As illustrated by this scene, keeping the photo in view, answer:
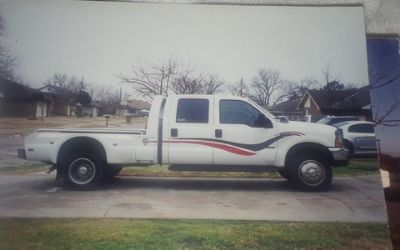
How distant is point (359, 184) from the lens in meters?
2.15

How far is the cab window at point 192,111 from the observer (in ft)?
7.10

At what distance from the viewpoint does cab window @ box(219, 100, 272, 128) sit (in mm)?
2199

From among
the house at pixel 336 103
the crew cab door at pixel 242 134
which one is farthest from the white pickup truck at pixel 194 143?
the house at pixel 336 103

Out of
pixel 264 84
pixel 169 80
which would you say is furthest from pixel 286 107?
pixel 169 80

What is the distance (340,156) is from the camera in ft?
7.36

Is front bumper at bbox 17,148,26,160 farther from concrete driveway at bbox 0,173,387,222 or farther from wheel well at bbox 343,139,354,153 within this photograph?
wheel well at bbox 343,139,354,153

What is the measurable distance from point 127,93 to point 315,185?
1.37 meters

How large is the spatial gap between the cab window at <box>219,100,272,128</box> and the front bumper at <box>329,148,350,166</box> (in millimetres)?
473

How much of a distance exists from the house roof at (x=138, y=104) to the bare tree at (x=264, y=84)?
0.68 m

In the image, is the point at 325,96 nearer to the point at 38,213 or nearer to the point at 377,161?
the point at 377,161

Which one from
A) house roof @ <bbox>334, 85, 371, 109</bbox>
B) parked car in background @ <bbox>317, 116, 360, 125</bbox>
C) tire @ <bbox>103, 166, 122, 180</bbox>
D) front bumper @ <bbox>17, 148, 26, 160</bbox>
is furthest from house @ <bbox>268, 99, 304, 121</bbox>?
front bumper @ <bbox>17, 148, 26, 160</bbox>

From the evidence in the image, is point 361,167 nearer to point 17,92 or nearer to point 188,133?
point 188,133

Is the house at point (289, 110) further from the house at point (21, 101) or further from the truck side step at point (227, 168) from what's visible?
the house at point (21, 101)

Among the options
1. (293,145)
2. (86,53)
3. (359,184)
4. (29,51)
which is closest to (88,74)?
(86,53)
